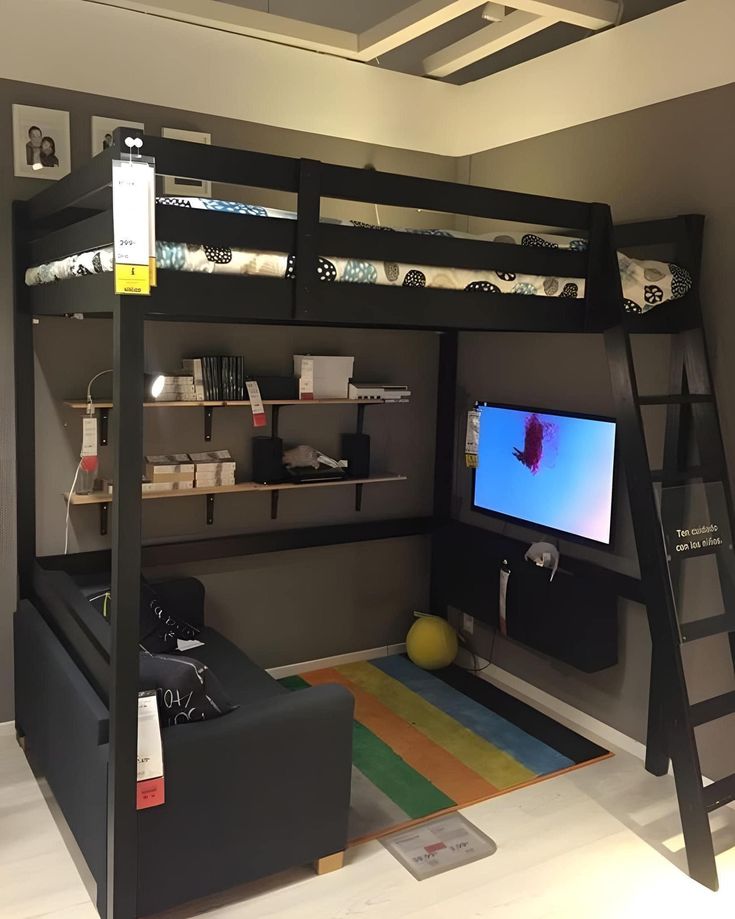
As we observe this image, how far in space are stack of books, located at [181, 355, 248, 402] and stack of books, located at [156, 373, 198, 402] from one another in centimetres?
2

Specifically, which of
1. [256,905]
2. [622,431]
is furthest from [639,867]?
[622,431]

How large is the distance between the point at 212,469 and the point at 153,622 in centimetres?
72

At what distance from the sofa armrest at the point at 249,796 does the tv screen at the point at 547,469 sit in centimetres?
147

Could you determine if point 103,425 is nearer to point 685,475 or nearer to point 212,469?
point 212,469

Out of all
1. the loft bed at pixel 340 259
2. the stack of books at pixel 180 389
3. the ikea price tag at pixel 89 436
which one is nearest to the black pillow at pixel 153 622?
the ikea price tag at pixel 89 436

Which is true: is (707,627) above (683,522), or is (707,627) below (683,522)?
below

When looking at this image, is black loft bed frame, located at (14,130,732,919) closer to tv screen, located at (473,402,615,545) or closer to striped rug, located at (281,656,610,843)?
tv screen, located at (473,402,615,545)

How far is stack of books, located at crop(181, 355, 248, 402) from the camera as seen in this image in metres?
3.64

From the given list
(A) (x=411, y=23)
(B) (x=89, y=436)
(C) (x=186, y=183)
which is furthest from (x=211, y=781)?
(A) (x=411, y=23)

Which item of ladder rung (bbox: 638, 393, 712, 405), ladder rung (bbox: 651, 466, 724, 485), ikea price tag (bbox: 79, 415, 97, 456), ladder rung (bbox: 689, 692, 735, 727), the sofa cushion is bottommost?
the sofa cushion

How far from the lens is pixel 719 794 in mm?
2775

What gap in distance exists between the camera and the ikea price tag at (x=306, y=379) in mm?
3883

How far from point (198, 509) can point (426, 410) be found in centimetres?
132

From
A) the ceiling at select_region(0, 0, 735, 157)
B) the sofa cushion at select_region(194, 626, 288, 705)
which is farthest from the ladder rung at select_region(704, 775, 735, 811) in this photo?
the ceiling at select_region(0, 0, 735, 157)
